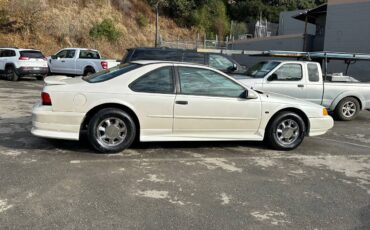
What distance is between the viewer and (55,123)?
561 centimetres

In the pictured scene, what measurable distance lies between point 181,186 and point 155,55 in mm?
6532

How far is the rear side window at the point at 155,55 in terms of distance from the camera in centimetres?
1066

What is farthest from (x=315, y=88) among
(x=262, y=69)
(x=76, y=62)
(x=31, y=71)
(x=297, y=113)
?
(x=31, y=71)

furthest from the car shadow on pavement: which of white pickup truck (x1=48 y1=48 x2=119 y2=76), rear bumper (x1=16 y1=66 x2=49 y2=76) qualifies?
rear bumper (x1=16 y1=66 x2=49 y2=76)

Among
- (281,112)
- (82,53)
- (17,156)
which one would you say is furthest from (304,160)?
(82,53)

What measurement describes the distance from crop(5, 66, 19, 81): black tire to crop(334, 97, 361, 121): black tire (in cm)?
1388

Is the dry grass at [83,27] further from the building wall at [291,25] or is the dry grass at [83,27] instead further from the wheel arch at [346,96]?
the wheel arch at [346,96]

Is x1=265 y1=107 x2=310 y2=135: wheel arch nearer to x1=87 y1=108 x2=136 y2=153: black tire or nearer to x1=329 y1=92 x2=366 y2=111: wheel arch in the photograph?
x1=87 y1=108 x2=136 y2=153: black tire

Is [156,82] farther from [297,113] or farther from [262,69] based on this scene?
[262,69]

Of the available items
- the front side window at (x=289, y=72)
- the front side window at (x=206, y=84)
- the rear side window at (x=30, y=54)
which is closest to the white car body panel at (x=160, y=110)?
the front side window at (x=206, y=84)

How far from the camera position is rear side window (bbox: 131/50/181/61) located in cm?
1066

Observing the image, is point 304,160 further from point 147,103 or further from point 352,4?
point 352,4

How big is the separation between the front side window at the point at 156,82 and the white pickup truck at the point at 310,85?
3.79 metres

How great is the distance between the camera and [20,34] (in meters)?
29.0
